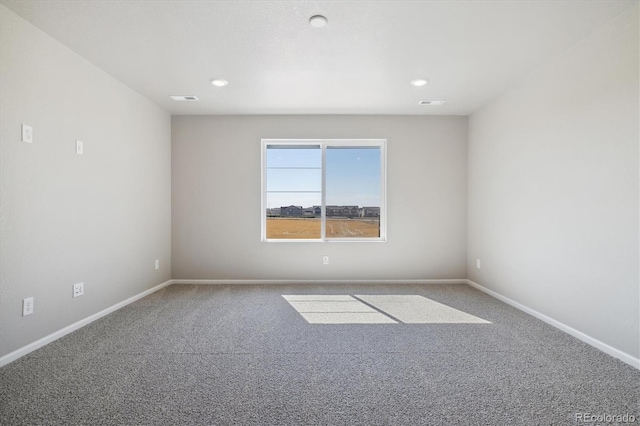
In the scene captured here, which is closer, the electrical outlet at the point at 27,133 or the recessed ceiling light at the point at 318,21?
the recessed ceiling light at the point at 318,21

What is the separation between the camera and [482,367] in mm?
2025

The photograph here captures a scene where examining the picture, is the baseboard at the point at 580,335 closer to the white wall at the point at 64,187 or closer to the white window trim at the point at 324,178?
the white window trim at the point at 324,178

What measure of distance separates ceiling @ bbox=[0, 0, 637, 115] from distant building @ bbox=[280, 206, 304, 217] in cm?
160

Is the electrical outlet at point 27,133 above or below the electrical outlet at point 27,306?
above

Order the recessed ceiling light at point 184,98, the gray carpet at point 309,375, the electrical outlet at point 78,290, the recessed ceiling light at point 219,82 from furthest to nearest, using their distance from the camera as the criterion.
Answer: the recessed ceiling light at point 184,98
the recessed ceiling light at point 219,82
the electrical outlet at point 78,290
the gray carpet at point 309,375

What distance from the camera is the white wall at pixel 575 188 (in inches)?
82.7

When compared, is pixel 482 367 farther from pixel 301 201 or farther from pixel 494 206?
pixel 301 201

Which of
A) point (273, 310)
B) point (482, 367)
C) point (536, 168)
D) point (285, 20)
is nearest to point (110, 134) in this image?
point (285, 20)

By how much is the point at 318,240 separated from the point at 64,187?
2.92m

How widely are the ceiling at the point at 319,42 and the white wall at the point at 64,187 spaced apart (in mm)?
279

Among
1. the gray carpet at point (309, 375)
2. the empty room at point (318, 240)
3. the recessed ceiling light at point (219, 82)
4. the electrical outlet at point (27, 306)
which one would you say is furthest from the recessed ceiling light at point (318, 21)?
the electrical outlet at point (27, 306)

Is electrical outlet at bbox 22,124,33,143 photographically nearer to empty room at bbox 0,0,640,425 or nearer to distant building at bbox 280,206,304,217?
empty room at bbox 0,0,640,425

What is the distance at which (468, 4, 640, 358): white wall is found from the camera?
6.89 ft

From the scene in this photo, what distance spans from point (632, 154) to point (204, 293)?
4.35 metres
